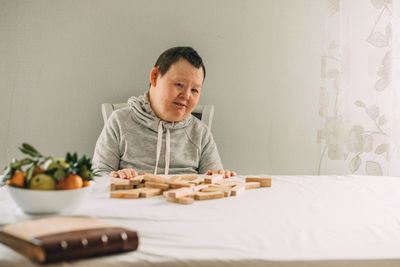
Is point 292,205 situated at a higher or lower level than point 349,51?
lower

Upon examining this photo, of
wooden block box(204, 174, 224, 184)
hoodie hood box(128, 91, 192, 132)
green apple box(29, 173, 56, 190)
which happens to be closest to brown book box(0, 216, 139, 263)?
green apple box(29, 173, 56, 190)

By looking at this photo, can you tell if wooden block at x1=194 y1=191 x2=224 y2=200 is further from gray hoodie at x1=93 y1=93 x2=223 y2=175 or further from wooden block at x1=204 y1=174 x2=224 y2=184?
gray hoodie at x1=93 y1=93 x2=223 y2=175

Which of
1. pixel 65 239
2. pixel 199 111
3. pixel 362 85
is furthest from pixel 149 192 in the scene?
pixel 362 85

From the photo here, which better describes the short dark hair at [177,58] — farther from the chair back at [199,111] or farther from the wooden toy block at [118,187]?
the wooden toy block at [118,187]

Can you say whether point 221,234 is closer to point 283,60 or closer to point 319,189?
point 319,189

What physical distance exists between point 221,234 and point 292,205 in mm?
324

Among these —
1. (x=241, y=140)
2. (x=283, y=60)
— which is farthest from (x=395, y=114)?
(x=241, y=140)

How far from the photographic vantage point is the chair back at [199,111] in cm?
183

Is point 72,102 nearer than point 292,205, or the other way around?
point 292,205

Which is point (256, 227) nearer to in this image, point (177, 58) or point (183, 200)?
point (183, 200)

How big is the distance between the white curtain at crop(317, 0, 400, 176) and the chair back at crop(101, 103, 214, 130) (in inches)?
26.9

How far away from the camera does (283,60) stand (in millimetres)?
2105

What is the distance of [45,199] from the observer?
0.71 meters

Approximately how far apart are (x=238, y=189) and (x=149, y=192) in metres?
0.26
